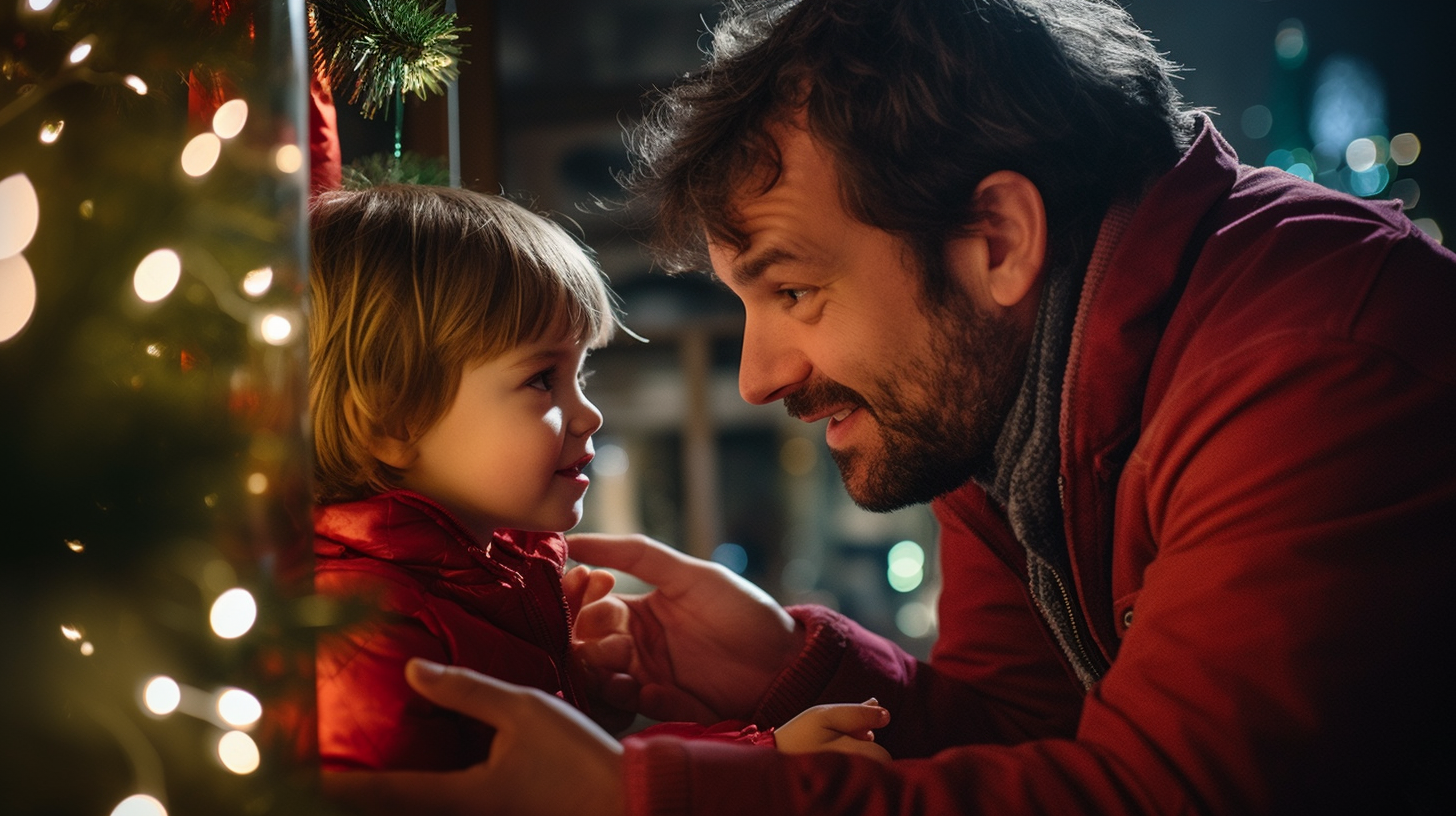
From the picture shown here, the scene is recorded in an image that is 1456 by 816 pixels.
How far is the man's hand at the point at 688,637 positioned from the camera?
114 centimetres

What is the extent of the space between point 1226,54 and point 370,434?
3732 millimetres

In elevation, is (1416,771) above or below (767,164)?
below

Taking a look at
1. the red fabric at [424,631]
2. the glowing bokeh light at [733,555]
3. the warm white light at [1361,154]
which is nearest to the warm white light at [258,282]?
the red fabric at [424,631]

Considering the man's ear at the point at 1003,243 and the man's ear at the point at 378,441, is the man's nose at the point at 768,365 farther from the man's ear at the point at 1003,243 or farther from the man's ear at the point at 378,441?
the man's ear at the point at 378,441

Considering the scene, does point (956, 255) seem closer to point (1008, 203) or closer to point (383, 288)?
point (1008, 203)

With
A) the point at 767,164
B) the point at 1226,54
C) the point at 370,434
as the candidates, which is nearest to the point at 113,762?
the point at 370,434

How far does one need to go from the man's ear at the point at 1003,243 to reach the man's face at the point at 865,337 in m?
0.02

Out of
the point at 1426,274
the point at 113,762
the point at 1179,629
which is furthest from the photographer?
the point at 1426,274

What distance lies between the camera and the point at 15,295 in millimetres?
548

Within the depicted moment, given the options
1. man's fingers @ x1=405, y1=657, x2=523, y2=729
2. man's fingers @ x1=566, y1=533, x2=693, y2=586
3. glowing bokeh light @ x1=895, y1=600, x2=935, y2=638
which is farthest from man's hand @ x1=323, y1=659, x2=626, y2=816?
glowing bokeh light @ x1=895, y1=600, x2=935, y2=638

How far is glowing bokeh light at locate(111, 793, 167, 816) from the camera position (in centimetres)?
55

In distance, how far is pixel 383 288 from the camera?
983 millimetres

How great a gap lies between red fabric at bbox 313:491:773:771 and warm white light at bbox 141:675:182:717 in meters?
0.11

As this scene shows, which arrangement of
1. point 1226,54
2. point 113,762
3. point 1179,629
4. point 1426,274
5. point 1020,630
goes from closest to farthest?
point 113,762 → point 1179,629 → point 1426,274 → point 1020,630 → point 1226,54
